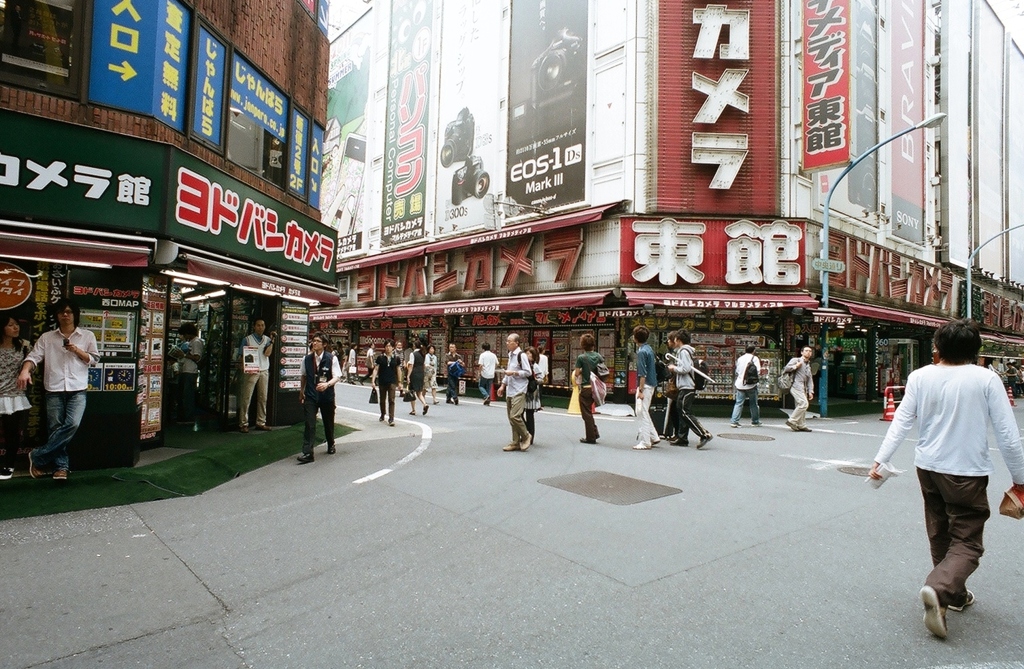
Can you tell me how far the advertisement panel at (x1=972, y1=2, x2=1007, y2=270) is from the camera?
30156 millimetres

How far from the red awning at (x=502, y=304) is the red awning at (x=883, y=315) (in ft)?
24.9

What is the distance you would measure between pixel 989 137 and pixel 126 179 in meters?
41.0

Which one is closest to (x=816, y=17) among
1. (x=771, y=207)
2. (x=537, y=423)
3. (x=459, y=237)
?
Answer: (x=771, y=207)

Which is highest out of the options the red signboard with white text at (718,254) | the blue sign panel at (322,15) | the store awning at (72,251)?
the blue sign panel at (322,15)

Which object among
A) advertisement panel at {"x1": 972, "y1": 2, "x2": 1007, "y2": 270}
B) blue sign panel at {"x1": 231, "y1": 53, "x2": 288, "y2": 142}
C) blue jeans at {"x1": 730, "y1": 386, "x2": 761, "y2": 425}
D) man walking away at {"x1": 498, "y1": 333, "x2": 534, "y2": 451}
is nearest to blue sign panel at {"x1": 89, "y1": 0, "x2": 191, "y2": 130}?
blue sign panel at {"x1": 231, "y1": 53, "x2": 288, "y2": 142}

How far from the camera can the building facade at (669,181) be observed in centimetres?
1739

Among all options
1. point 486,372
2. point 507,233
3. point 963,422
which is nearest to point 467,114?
point 507,233

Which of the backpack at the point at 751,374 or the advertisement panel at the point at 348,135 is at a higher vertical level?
the advertisement panel at the point at 348,135

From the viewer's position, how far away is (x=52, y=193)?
6387 millimetres

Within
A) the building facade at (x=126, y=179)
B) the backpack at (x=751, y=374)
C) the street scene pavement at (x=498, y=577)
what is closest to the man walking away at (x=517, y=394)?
the street scene pavement at (x=498, y=577)

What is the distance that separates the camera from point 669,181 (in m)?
17.6

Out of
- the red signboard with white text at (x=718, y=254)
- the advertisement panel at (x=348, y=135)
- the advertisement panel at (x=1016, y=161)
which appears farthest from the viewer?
the advertisement panel at (x=1016, y=161)

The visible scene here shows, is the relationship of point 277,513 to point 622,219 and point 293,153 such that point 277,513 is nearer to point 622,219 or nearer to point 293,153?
point 293,153

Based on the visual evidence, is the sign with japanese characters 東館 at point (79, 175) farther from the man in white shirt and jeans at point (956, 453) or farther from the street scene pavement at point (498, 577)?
the man in white shirt and jeans at point (956, 453)
